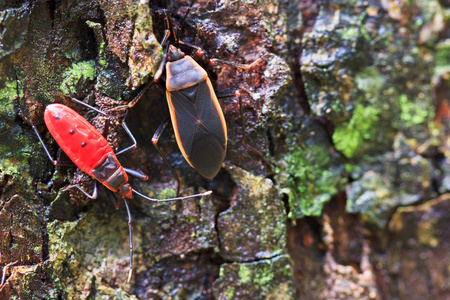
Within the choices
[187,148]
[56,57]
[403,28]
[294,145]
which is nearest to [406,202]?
[294,145]

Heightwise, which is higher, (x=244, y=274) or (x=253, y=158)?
(x=253, y=158)

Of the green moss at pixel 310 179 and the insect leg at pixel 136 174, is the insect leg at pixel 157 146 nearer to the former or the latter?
the insect leg at pixel 136 174

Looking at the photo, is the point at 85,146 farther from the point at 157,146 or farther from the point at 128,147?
the point at 157,146

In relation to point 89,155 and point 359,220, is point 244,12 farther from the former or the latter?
point 359,220

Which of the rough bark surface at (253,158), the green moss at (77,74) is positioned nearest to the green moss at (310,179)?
the rough bark surface at (253,158)

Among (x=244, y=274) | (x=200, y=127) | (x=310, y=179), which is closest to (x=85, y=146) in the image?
(x=200, y=127)

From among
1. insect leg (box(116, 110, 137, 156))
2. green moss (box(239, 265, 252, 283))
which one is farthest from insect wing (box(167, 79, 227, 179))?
green moss (box(239, 265, 252, 283))
